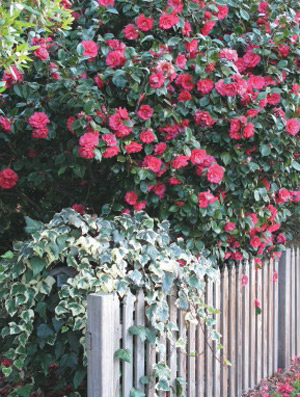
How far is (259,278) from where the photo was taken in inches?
170

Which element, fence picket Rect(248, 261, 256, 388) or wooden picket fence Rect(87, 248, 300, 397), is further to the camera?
fence picket Rect(248, 261, 256, 388)

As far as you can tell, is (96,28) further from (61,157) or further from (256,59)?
(256,59)

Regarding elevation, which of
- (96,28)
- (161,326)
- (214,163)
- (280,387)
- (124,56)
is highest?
(96,28)

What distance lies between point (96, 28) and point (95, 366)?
6.91 ft

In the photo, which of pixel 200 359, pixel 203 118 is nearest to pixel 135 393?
pixel 200 359

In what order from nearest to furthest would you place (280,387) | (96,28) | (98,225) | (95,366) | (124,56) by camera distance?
(95,366), (98,225), (124,56), (96,28), (280,387)

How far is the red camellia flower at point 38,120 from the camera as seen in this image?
333cm

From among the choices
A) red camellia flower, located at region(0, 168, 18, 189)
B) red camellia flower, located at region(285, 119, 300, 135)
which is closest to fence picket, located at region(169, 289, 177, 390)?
red camellia flower, located at region(0, 168, 18, 189)

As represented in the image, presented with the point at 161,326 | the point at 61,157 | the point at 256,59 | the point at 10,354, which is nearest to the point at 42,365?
the point at 10,354

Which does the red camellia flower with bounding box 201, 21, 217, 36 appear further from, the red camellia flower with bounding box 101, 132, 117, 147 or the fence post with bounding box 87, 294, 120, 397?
the fence post with bounding box 87, 294, 120, 397

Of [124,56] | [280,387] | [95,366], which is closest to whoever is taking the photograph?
[95,366]

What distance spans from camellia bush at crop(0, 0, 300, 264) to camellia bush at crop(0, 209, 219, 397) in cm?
50

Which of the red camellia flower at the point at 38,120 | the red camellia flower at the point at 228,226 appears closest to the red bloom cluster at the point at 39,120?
the red camellia flower at the point at 38,120

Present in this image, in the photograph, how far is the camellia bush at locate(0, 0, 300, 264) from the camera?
3.38 m
